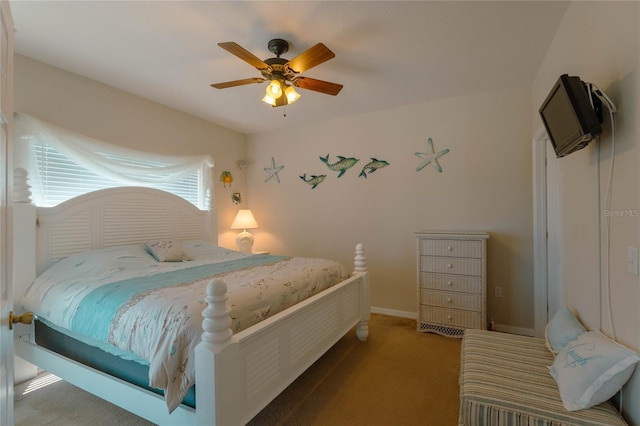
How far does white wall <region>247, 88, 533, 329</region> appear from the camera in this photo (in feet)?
10.2

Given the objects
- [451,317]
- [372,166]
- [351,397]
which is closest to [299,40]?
[372,166]

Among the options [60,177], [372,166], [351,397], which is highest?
[372,166]

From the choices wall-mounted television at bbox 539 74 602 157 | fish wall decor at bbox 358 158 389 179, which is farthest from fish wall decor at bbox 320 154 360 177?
wall-mounted television at bbox 539 74 602 157

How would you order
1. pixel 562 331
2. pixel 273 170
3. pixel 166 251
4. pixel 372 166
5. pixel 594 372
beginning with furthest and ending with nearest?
pixel 273 170
pixel 372 166
pixel 166 251
pixel 562 331
pixel 594 372

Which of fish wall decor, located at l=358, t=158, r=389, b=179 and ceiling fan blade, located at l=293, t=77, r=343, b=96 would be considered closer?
ceiling fan blade, located at l=293, t=77, r=343, b=96

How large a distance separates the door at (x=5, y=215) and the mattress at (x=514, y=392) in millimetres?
1681

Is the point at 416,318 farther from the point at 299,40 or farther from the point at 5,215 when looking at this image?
the point at 5,215

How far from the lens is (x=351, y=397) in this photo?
6.68ft

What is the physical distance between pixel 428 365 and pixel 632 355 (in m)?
1.53

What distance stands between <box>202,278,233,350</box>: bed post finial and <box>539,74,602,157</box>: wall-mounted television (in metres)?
1.76

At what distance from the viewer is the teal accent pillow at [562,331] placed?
1.59 metres

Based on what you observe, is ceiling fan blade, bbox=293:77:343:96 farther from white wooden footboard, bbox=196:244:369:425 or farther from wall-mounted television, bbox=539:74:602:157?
white wooden footboard, bbox=196:244:369:425

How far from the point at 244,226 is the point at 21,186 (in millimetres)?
2382

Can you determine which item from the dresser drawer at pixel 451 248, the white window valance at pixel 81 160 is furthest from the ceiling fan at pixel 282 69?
the dresser drawer at pixel 451 248
